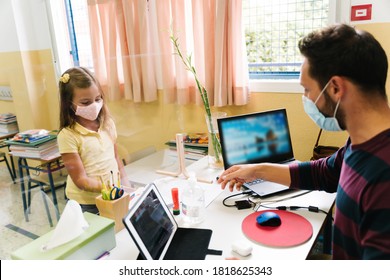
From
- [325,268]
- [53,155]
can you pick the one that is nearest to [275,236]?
[325,268]

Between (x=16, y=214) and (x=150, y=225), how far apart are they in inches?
56.8

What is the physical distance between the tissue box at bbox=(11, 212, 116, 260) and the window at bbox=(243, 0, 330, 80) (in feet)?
4.92

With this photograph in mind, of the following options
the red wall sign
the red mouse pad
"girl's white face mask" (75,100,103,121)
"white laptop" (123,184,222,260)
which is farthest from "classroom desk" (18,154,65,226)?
the red wall sign

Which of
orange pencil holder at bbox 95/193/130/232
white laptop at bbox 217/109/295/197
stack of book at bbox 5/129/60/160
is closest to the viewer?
orange pencil holder at bbox 95/193/130/232

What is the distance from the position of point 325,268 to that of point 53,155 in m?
1.53

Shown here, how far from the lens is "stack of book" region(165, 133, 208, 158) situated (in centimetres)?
206

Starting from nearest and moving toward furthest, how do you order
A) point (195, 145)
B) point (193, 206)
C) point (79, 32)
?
point (193, 206) → point (195, 145) → point (79, 32)

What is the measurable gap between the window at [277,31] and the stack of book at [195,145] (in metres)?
0.54

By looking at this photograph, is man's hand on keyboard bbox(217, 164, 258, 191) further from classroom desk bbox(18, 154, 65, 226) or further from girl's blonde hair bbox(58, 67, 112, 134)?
classroom desk bbox(18, 154, 65, 226)

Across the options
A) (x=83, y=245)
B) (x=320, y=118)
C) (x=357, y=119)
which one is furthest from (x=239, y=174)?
(x=83, y=245)

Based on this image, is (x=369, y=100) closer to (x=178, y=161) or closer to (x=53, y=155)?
(x=178, y=161)

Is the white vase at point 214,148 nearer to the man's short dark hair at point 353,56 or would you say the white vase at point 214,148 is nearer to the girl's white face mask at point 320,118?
the girl's white face mask at point 320,118

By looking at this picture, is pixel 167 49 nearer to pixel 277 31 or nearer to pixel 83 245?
pixel 277 31

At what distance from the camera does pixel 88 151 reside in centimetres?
160
